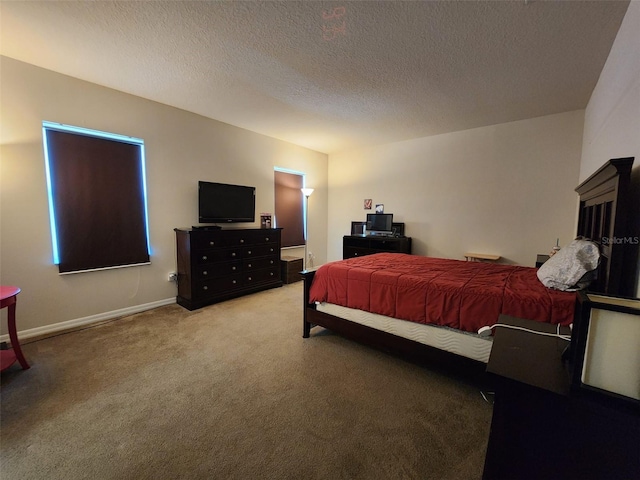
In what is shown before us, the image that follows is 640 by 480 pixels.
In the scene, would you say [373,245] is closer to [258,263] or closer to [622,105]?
[258,263]

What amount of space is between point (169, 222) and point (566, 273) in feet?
13.4

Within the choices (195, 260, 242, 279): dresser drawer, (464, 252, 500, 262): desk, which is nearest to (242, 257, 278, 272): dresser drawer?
(195, 260, 242, 279): dresser drawer

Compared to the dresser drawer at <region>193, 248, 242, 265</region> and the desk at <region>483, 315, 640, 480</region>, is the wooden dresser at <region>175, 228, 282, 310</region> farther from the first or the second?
the desk at <region>483, 315, 640, 480</region>

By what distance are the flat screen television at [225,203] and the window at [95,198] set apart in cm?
71

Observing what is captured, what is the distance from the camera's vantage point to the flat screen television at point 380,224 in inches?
193

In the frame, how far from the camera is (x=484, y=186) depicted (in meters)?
4.09

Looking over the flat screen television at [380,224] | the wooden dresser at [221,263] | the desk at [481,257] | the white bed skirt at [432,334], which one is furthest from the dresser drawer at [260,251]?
the desk at [481,257]

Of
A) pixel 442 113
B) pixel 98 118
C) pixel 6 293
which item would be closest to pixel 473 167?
pixel 442 113

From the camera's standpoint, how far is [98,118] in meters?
2.87

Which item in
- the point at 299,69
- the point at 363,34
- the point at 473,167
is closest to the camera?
the point at 363,34

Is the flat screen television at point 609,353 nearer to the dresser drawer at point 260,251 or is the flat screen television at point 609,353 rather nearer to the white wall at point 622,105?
the white wall at point 622,105

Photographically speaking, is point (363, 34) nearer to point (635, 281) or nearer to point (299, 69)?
point (299, 69)

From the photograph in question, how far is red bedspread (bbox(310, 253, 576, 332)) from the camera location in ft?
5.42

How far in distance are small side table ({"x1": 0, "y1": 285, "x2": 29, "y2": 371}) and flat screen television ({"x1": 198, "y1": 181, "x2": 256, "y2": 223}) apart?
202 cm
